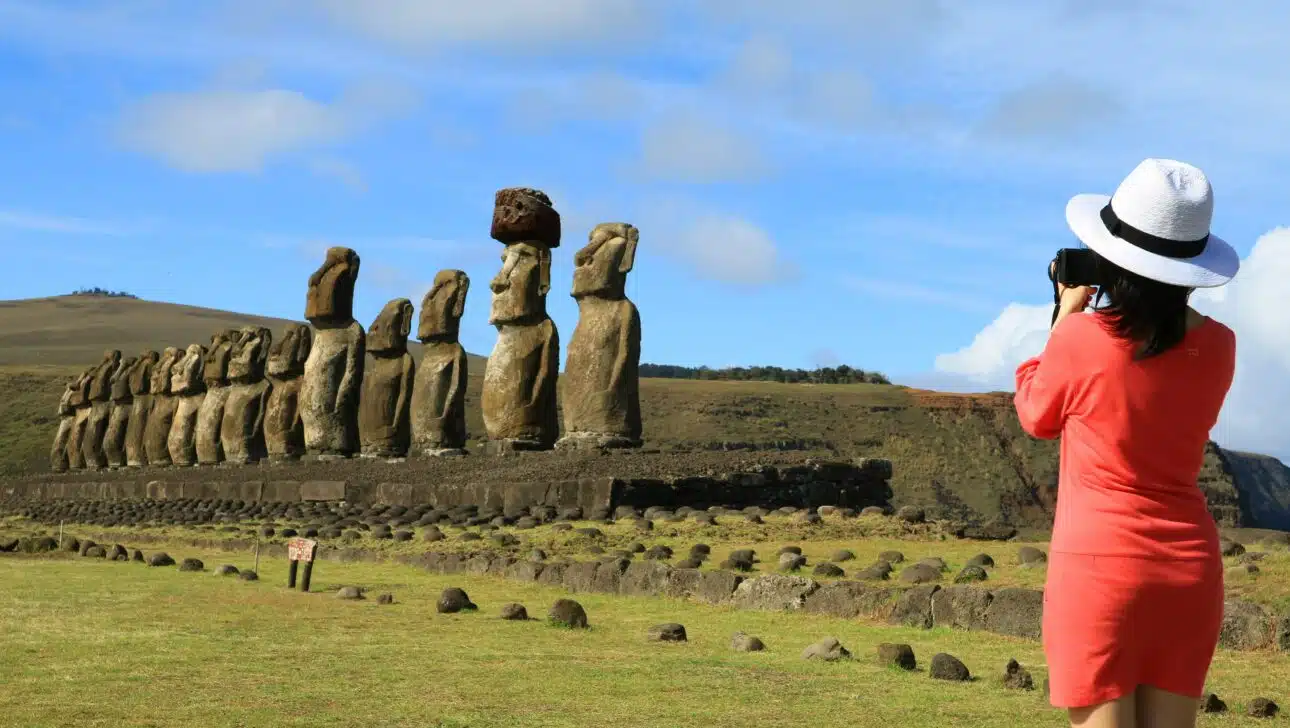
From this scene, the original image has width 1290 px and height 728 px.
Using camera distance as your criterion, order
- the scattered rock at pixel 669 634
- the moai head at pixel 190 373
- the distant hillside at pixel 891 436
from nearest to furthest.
→ 1. the scattered rock at pixel 669 634
2. the distant hillside at pixel 891 436
3. the moai head at pixel 190 373

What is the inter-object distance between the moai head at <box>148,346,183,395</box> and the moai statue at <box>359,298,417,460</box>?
1252cm

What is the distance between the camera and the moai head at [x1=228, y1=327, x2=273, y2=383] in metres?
32.6

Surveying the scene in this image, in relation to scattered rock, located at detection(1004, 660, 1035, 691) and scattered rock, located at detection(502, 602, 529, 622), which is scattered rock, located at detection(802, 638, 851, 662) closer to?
scattered rock, located at detection(1004, 660, 1035, 691)

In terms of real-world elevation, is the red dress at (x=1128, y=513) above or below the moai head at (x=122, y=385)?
below

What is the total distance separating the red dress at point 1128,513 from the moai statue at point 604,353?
16.6 meters

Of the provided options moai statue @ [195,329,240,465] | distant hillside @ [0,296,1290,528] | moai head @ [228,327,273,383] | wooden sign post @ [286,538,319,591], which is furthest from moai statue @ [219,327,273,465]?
wooden sign post @ [286,538,319,591]

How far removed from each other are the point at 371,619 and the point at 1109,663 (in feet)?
23.4

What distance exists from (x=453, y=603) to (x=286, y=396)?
20.3 m

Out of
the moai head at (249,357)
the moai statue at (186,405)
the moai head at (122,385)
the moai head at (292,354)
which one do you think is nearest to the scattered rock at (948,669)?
the moai head at (292,354)

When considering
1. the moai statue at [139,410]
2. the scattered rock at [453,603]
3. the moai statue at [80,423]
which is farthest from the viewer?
the moai statue at [80,423]

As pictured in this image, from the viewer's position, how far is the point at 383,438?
85.0ft

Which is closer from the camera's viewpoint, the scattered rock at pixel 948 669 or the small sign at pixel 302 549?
the scattered rock at pixel 948 669

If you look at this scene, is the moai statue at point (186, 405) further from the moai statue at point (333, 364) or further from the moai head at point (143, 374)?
the moai statue at point (333, 364)

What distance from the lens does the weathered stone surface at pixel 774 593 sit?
10.6m
